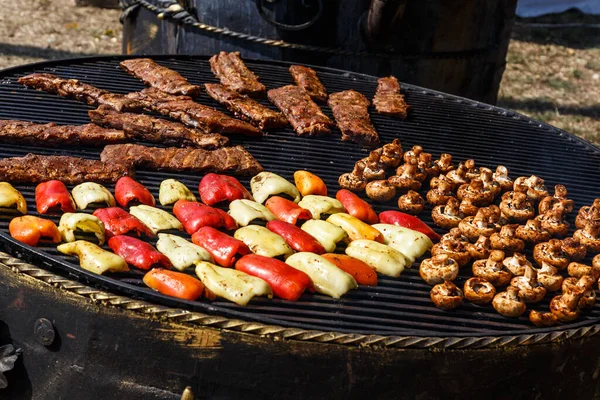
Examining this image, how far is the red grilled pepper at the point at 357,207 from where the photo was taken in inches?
172

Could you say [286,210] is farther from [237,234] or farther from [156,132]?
[156,132]

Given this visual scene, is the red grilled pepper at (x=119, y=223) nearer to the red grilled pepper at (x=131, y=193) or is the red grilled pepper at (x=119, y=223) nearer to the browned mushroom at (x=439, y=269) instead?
the red grilled pepper at (x=131, y=193)

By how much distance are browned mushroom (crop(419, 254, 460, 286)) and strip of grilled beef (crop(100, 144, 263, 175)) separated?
4.86 ft

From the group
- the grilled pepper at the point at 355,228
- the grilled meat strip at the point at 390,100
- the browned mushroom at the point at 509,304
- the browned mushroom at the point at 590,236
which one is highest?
the grilled meat strip at the point at 390,100

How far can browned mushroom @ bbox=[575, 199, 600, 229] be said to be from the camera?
442 centimetres

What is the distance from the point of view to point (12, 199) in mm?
3857

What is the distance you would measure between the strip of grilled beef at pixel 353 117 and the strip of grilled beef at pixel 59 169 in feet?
5.78

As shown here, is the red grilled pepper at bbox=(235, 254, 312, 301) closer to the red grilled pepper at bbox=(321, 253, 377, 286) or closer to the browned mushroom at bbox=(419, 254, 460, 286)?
the red grilled pepper at bbox=(321, 253, 377, 286)

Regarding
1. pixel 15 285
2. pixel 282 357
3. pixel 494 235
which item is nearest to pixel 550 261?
pixel 494 235

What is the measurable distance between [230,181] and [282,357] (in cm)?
158

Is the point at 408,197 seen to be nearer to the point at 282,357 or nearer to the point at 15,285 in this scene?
the point at 282,357

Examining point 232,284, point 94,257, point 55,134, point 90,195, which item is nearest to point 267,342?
point 232,284

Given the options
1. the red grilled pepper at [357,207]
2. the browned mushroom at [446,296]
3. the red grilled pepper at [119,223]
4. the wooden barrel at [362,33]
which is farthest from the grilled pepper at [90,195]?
the wooden barrel at [362,33]

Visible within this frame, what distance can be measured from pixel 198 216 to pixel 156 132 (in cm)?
136
